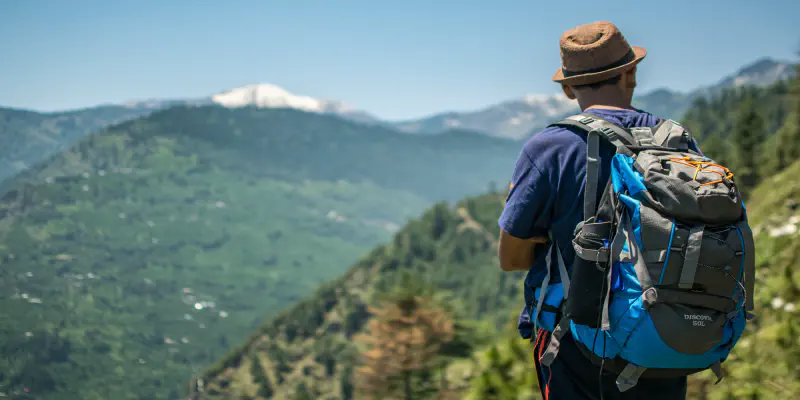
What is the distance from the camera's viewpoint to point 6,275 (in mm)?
45938

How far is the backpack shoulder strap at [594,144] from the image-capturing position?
2.66 meters

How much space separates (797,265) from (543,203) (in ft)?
21.8

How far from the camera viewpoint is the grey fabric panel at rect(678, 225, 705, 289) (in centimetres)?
238

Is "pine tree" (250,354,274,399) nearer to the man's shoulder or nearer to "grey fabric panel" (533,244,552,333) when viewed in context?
"grey fabric panel" (533,244,552,333)

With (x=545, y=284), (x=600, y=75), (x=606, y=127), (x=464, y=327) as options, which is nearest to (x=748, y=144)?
(x=464, y=327)

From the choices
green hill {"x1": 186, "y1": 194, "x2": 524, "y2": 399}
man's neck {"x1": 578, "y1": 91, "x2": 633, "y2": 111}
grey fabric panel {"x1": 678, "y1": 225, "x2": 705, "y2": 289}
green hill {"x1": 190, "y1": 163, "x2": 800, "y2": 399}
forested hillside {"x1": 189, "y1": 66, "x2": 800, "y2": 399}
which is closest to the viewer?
grey fabric panel {"x1": 678, "y1": 225, "x2": 705, "y2": 289}

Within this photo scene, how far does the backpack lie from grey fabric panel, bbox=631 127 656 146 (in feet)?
0.07

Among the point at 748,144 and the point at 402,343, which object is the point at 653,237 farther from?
the point at 748,144

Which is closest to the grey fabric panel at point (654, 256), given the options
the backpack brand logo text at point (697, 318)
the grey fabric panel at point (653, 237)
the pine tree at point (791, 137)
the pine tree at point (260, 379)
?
the grey fabric panel at point (653, 237)

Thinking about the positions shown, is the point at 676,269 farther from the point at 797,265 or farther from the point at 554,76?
the point at 797,265

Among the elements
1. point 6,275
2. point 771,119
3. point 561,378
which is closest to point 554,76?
point 561,378

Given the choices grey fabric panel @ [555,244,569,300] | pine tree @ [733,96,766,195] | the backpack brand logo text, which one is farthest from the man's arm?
pine tree @ [733,96,766,195]

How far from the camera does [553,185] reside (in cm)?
278

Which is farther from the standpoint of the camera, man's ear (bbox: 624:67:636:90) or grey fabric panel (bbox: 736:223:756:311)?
man's ear (bbox: 624:67:636:90)
